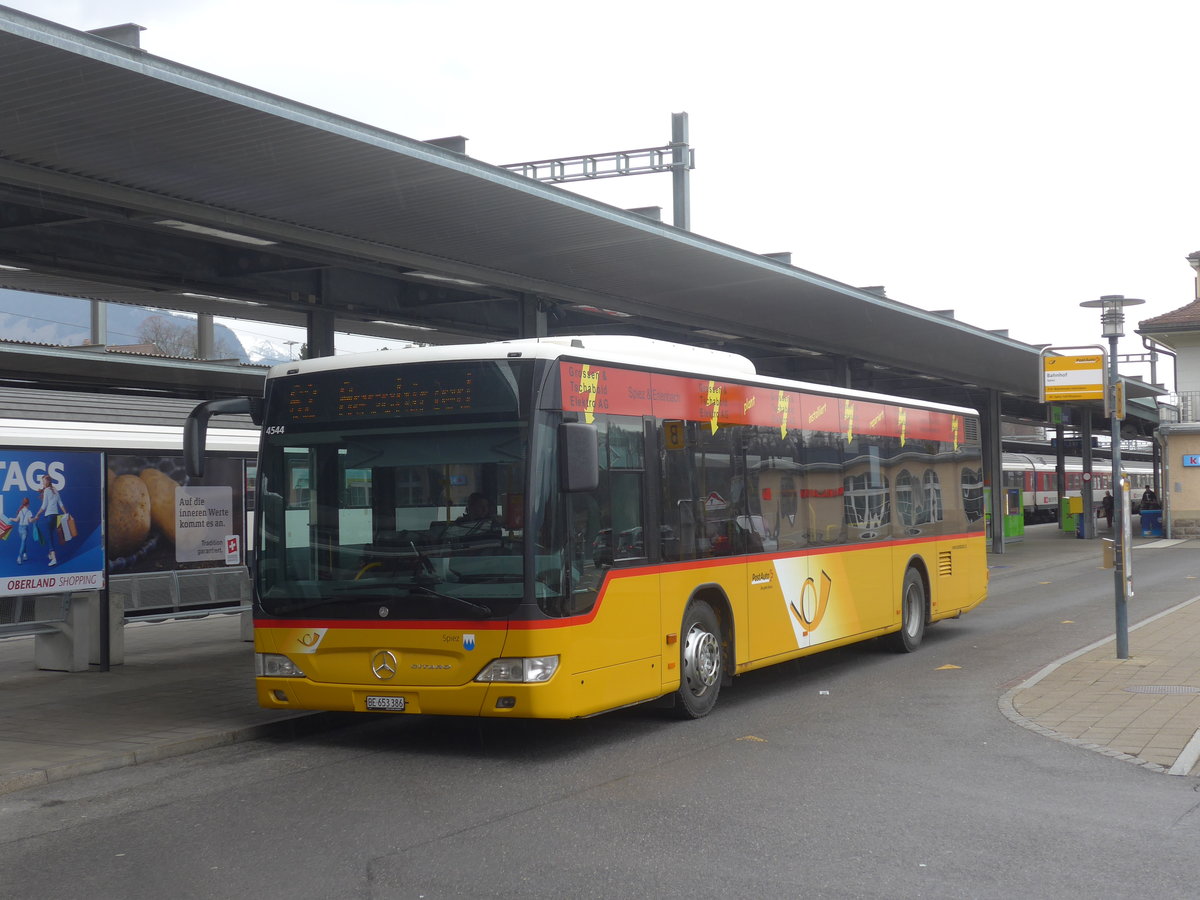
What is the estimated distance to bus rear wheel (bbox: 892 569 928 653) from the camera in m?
14.6

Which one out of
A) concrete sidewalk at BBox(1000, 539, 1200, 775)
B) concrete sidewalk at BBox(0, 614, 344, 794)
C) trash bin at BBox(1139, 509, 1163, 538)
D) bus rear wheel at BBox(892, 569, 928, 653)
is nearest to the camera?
concrete sidewalk at BBox(1000, 539, 1200, 775)

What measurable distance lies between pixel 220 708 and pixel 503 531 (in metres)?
3.76

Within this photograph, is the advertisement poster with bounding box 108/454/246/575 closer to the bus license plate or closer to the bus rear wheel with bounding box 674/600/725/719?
the bus license plate

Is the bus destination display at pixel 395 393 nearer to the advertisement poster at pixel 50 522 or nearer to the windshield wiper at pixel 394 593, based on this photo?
the windshield wiper at pixel 394 593

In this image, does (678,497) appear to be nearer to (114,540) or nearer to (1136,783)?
(1136,783)

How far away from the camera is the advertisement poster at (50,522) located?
12391 mm

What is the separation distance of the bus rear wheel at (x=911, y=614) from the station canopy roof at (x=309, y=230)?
15.5 feet

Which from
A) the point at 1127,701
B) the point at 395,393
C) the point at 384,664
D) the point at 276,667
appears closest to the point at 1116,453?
the point at 1127,701

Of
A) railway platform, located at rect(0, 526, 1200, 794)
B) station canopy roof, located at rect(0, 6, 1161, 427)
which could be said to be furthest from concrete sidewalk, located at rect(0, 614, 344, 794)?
station canopy roof, located at rect(0, 6, 1161, 427)

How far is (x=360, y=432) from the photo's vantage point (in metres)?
9.09

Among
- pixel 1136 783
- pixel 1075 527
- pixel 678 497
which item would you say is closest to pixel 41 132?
pixel 678 497

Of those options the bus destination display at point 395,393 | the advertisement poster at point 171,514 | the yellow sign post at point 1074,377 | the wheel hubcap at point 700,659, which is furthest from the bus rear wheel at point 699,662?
the advertisement poster at point 171,514

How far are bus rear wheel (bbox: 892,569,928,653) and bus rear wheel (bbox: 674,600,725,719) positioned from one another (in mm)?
4703

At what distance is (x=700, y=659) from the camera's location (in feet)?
33.3
